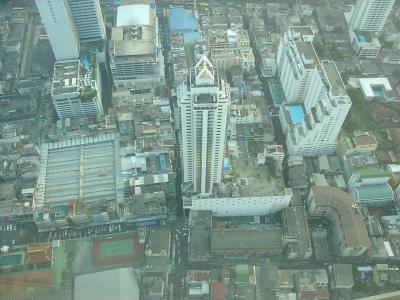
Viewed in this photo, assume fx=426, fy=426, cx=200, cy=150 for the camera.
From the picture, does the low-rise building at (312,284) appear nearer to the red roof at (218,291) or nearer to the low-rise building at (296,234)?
the low-rise building at (296,234)

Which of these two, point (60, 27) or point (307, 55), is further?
point (60, 27)

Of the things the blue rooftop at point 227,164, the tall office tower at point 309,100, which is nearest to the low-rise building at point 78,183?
the blue rooftop at point 227,164

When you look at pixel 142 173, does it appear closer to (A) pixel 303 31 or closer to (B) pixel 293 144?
(B) pixel 293 144

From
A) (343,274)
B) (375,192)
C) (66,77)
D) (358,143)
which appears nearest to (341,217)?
(343,274)

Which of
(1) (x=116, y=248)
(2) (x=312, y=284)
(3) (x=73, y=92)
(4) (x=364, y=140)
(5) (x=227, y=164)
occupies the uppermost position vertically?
(3) (x=73, y=92)

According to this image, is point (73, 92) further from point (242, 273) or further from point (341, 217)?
point (341, 217)

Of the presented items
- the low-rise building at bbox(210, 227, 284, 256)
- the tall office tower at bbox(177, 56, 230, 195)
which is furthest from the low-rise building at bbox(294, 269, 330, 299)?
the tall office tower at bbox(177, 56, 230, 195)
